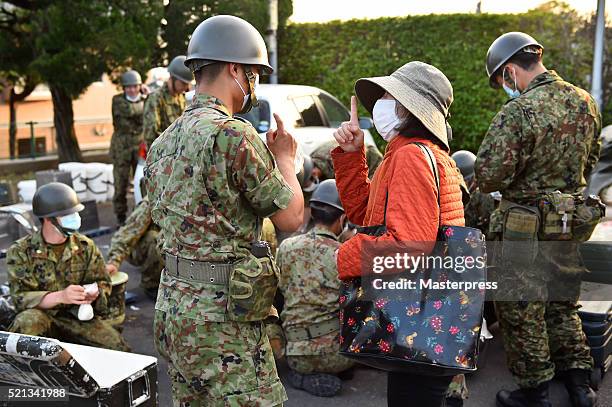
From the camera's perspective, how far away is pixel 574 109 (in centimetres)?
409

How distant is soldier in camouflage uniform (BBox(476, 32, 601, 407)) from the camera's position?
4016 mm

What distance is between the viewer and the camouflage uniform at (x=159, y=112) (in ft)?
25.9

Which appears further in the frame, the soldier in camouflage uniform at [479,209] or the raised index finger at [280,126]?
the soldier in camouflage uniform at [479,209]

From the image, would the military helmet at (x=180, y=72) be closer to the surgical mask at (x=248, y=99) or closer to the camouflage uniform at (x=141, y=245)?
the camouflage uniform at (x=141, y=245)

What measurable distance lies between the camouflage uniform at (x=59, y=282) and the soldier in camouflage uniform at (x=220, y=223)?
215cm

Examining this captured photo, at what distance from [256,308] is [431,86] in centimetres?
108

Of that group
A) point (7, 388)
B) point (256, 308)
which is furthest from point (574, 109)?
point (7, 388)

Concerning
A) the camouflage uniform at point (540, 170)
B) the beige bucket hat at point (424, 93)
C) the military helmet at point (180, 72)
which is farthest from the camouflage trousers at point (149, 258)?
the beige bucket hat at point (424, 93)

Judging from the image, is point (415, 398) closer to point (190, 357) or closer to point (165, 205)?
point (190, 357)

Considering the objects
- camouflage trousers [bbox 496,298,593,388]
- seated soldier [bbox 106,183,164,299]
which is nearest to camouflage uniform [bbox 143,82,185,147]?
seated soldier [bbox 106,183,164,299]

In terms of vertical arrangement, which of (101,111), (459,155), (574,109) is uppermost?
(574,109)

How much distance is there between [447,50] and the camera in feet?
41.2

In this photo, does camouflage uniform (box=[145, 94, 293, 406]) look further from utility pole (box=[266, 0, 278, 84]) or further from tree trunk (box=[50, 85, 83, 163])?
tree trunk (box=[50, 85, 83, 163])

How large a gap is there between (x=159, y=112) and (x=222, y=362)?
226 inches
